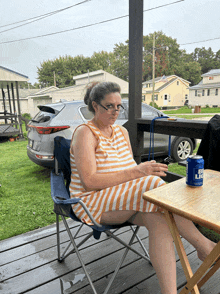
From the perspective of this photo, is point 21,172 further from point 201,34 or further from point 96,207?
point 201,34

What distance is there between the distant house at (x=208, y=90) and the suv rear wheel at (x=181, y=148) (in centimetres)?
140

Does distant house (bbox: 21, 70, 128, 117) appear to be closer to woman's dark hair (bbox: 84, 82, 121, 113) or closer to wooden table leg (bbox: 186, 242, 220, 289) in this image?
woman's dark hair (bbox: 84, 82, 121, 113)

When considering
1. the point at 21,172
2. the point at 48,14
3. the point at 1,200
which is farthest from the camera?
the point at 48,14

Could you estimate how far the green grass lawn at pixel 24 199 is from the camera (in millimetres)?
2238

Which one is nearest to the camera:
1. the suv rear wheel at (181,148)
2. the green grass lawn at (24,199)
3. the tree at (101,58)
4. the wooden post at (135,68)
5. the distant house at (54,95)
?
the wooden post at (135,68)

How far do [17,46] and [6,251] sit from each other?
29.8 m

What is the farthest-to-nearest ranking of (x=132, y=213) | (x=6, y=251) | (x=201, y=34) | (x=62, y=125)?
(x=62, y=125), (x=201, y=34), (x=6, y=251), (x=132, y=213)

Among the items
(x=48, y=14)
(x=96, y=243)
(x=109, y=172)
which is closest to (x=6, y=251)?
(x=96, y=243)

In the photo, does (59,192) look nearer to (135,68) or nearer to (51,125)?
(135,68)

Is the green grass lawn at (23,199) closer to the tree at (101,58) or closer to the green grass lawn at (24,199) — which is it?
the green grass lawn at (24,199)

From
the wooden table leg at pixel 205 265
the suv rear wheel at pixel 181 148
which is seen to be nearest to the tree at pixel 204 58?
the wooden table leg at pixel 205 265

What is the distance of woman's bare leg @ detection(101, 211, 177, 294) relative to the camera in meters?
0.99

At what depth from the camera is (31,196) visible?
312 cm

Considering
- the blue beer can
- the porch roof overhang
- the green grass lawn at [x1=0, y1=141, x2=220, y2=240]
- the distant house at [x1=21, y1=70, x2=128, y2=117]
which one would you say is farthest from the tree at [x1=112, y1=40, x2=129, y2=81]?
the distant house at [x1=21, y1=70, x2=128, y2=117]
